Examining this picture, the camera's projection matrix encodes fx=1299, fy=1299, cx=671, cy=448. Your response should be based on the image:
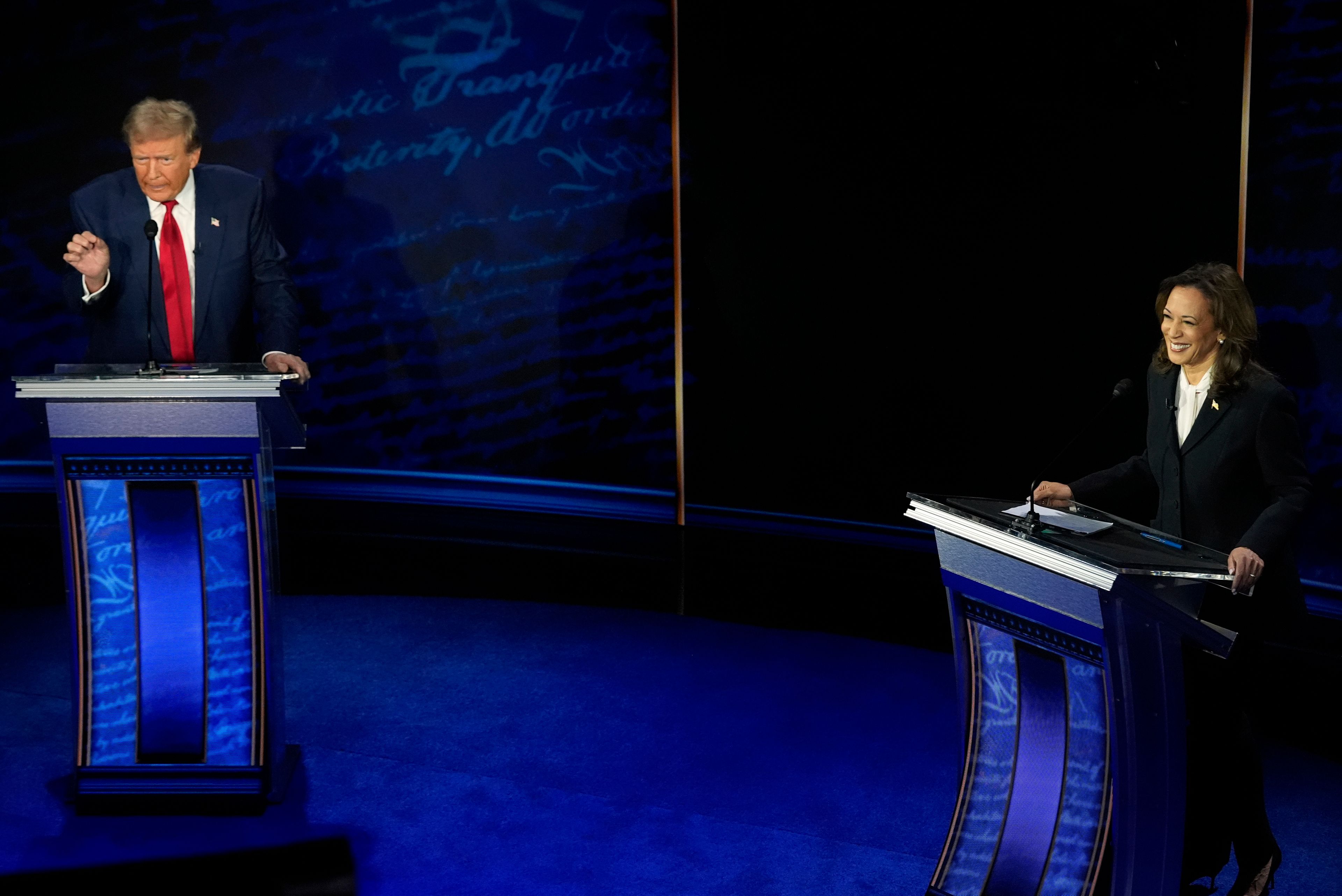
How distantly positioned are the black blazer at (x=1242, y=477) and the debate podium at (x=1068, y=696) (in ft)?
0.75

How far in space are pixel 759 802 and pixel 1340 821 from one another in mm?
1391

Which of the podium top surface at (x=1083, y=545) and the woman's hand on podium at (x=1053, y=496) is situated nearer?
the podium top surface at (x=1083, y=545)

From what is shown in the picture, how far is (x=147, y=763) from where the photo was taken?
3.09 metres

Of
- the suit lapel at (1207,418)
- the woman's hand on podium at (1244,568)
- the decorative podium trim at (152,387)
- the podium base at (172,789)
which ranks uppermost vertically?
the decorative podium trim at (152,387)

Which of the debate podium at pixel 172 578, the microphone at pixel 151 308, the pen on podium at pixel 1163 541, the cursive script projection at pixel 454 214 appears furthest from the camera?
the cursive script projection at pixel 454 214

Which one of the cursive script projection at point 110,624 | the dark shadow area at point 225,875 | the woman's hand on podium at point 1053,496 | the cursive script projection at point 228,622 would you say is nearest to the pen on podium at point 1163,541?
the woman's hand on podium at point 1053,496

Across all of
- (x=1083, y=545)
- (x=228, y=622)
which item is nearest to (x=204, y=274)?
(x=228, y=622)

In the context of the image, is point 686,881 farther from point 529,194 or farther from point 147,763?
point 529,194

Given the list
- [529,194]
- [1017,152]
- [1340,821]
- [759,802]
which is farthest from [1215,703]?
[529,194]

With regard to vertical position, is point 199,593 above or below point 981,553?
below

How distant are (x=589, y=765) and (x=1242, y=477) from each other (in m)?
1.80

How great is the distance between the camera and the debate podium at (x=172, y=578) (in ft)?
9.46

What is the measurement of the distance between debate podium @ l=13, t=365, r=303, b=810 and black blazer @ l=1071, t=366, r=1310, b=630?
5.98 feet

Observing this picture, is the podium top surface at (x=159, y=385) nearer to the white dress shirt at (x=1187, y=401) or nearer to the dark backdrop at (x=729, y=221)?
the white dress shirt at (x=1187, y=401)
